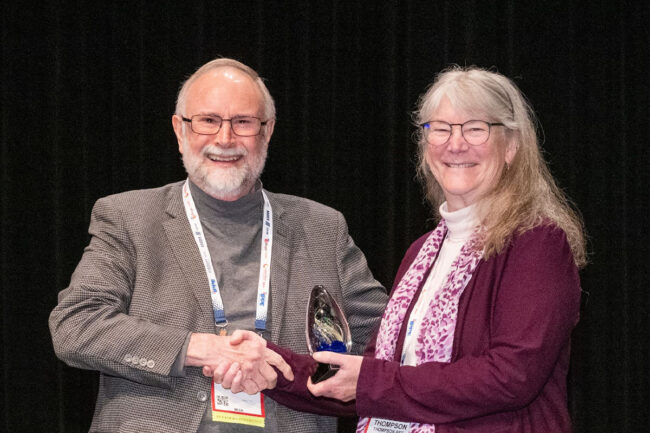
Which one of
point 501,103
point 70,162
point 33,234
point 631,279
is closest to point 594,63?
point 631,279

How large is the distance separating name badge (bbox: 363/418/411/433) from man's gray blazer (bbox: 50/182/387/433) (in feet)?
1.44

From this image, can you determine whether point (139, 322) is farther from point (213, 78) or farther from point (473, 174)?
point (473, 174)

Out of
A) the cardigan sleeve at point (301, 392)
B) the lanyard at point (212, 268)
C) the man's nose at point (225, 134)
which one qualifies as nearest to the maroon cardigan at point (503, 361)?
the cardigan sleeve at point (301, 392)

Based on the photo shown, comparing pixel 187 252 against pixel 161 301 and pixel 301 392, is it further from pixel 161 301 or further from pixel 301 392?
pixel 301 392

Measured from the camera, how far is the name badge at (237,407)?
8.72 feet

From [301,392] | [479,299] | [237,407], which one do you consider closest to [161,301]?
[237,407]

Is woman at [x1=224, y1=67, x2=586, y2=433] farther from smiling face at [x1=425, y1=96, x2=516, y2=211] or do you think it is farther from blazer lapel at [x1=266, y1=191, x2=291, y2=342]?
blazer lapel at [x1=266, y1=191, x2=291, y2=342]

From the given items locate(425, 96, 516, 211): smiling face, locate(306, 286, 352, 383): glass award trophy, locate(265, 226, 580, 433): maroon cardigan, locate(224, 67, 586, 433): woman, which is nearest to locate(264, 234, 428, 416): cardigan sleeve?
locate(224, 67, 586, 433): woman

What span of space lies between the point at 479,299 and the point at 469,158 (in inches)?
18.0

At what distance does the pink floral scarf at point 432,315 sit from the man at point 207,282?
1.39 feet

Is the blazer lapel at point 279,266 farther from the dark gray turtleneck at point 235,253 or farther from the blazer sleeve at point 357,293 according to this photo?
the blazer sleeve at point 357,293

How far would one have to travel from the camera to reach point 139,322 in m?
2.65

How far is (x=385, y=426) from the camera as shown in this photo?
237 cm

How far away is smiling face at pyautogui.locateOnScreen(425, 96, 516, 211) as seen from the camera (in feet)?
7.91
